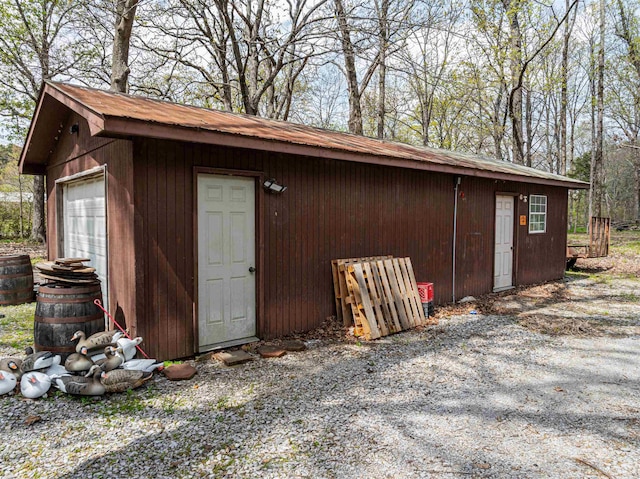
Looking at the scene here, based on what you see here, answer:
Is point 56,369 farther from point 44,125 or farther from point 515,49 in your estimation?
point 515,49

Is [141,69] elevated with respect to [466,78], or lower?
lower

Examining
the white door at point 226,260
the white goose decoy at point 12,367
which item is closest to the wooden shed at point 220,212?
the white door at point 226,260

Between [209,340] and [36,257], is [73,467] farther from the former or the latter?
[36,257]

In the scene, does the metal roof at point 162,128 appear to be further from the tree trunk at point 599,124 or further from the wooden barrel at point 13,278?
the tree trunk at point 599,124

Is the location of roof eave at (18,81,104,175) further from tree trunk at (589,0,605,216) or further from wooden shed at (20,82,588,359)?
tree trunk at (589,0,605,216)

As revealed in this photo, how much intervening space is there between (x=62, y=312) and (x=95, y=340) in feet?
1.74

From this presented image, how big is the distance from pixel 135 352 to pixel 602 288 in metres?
9.03

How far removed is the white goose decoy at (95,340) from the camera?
355cm

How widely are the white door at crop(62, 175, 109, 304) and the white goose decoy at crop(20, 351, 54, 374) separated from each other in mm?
1119

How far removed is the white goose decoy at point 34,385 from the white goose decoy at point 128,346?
0.58 metres

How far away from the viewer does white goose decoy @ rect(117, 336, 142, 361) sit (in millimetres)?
3660

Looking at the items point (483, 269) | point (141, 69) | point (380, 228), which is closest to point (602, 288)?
point (483, 269)

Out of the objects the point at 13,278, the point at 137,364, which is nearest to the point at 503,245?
the point at 137,364

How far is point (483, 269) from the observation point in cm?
809
